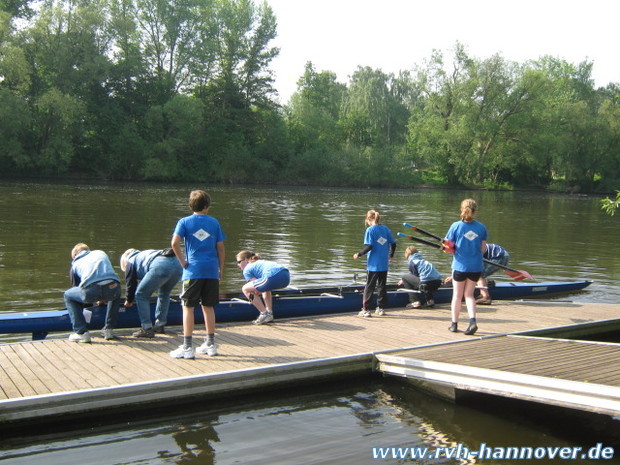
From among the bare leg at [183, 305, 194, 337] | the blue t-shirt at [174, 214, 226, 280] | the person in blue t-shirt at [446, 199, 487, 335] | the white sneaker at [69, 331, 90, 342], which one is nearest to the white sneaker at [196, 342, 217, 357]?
the bare leg at [183, 305, 194, 337]

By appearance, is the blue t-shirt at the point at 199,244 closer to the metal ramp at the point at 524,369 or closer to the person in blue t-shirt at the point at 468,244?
the metal ramp at the point at 524,369

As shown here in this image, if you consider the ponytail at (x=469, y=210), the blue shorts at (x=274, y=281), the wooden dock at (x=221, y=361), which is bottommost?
the wooden dock at (x=221, y=361)

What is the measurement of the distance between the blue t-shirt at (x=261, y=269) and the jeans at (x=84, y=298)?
2008 mm

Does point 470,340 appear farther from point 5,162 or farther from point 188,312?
point 5,162

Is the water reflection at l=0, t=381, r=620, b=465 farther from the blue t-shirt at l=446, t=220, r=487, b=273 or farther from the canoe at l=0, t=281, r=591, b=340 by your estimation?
the canoe at l=0, t=281, r=591, b=340

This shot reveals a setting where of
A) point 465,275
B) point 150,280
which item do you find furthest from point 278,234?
point 150,280

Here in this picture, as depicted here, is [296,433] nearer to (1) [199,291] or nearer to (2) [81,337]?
(1) [199,291]

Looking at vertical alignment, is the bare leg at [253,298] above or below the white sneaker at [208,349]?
above

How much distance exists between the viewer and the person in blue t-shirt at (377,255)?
9117mm

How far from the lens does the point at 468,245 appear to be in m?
7.92

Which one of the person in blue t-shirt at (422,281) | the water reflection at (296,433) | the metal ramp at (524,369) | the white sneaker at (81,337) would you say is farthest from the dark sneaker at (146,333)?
the person in blue t-shirt at (422,281)

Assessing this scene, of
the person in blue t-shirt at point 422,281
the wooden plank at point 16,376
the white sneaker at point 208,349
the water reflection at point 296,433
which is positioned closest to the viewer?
the water reflection at point 296,433

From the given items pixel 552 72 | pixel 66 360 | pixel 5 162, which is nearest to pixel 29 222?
pixel 66 360

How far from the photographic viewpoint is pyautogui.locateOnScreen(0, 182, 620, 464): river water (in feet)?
17.6
